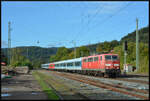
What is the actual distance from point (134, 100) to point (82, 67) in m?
30.1

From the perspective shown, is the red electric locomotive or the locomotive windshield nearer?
the red electric locomotive

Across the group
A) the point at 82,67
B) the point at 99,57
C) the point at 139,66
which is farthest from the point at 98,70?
the point at 139,66

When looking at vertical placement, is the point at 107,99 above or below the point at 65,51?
below

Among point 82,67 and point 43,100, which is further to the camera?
point 82,67

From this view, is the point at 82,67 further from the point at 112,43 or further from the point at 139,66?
the point at 112,43

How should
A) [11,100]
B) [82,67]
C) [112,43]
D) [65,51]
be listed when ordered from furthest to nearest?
[65,51], [112,43], [82,67], [11,100]

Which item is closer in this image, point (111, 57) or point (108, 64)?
point (108, 64)

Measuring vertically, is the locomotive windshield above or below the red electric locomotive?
above

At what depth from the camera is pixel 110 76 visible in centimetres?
3142

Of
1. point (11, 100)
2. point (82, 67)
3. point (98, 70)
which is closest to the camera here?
point (11, 100)

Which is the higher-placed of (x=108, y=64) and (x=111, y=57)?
(x=111, y=57)

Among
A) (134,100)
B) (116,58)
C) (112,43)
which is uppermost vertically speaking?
(112,43)

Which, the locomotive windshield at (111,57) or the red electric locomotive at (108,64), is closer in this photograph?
the red electric locomotive at (108,64)

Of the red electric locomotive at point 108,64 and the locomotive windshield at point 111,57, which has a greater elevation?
the locomotive windshield at point 111,57
